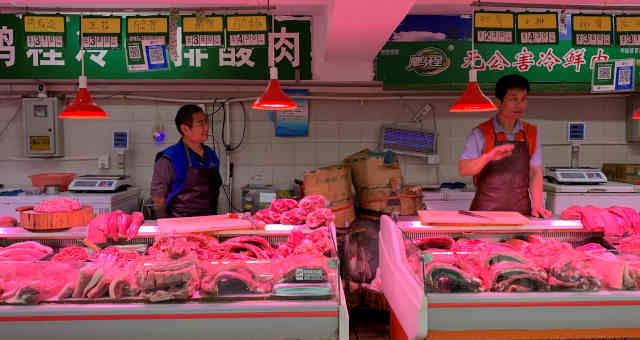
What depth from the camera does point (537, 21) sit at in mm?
4246

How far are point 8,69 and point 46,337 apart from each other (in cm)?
468

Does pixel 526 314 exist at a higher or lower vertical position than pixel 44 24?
lower

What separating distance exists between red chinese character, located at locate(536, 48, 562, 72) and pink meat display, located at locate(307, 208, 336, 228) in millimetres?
4132

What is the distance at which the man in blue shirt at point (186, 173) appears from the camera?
3.75 metres

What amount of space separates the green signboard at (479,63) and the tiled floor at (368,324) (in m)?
2.64

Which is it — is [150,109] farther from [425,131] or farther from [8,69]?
[425,131]

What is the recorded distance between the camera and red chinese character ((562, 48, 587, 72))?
5574 mm

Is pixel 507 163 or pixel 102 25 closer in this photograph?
pixel 507 163

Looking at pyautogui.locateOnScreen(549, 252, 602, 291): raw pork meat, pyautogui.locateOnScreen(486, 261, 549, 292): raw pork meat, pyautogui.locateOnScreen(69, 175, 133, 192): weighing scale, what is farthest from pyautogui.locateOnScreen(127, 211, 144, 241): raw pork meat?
pyautogui.locateOnScreen(69, 175, 133, 192): weighing scale

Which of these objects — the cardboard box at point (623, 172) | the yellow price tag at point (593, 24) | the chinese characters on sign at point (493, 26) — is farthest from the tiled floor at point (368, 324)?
the cardboard box at point (623, 172)

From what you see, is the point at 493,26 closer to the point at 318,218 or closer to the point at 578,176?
the point at 578,176

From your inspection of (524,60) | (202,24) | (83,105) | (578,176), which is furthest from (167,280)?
(524,60)

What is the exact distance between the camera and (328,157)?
591 cm

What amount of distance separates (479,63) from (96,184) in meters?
4.44
